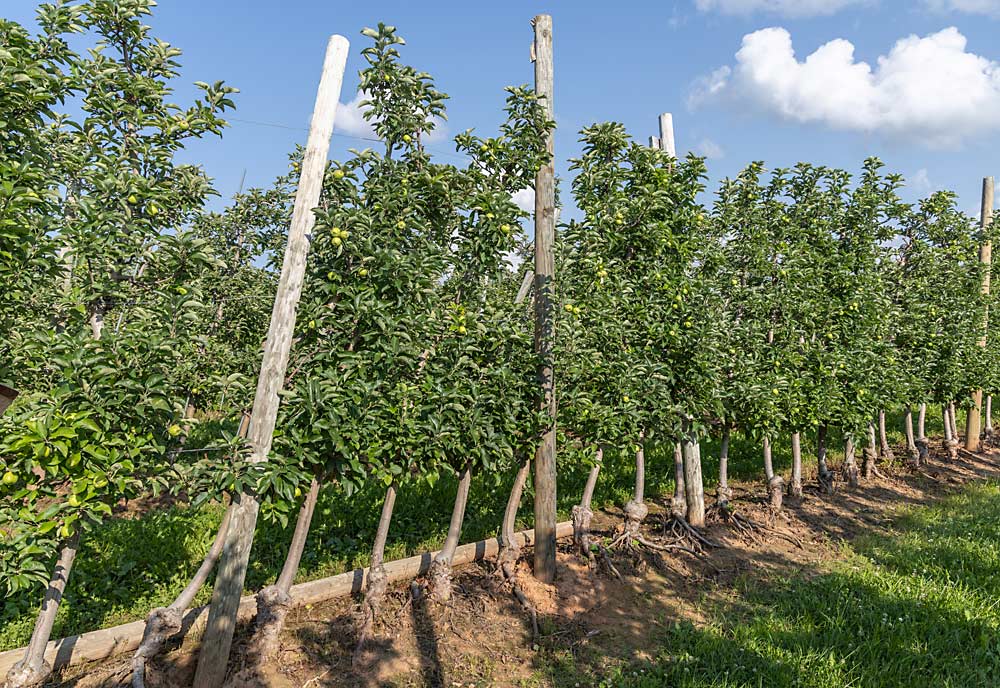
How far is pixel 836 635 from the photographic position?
16.1 ft

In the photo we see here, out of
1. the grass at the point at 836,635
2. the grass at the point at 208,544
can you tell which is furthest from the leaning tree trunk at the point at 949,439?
the grass at the point at 208,544

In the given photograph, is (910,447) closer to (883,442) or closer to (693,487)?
(883,442)

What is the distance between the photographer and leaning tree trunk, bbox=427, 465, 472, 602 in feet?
18.1

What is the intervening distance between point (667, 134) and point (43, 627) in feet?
26.3

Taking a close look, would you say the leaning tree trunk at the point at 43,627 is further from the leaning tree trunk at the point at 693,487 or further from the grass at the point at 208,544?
the leaning tree trunk at the point at 693,487

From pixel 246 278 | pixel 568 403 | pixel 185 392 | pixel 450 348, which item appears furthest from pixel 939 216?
pixel 185 392

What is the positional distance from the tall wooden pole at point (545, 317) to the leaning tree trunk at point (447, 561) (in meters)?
0.79

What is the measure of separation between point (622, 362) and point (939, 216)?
9.29 m

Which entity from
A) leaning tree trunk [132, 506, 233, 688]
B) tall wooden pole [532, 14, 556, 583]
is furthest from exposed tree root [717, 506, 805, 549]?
leaning tree trunk [132, 506, 233, 688]

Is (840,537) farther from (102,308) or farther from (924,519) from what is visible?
(102,308)

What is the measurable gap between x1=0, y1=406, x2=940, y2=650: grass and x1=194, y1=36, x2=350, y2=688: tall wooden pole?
97 cm

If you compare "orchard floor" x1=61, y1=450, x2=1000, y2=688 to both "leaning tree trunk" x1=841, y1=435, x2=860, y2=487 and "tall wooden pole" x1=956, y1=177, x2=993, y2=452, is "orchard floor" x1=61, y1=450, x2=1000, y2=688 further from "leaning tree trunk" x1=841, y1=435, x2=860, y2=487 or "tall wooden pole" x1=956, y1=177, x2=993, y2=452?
"tall wooden pole" x1=956, y1=177, x2=993, y2=452

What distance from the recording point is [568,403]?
5.98m

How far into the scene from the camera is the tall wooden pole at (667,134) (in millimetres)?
7695
